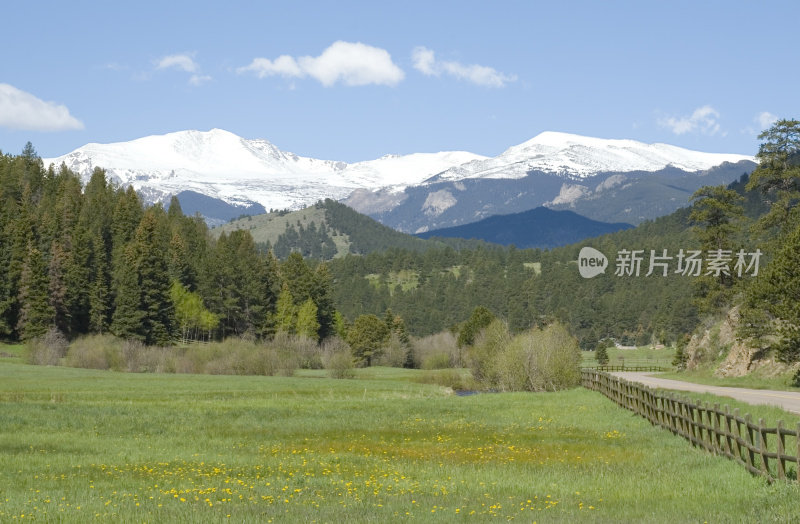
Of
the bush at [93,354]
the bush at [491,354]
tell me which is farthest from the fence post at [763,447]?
the bush at [93,354]

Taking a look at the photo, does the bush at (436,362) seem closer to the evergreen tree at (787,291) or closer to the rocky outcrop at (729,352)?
the rocky outcrop at (729,352)

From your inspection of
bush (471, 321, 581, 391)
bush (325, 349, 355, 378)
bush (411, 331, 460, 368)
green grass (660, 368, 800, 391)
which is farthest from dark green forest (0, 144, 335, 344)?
green grass (660, 368, 800, 391)

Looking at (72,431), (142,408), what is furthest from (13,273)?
(72,431)

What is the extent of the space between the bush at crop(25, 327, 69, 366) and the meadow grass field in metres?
57.7

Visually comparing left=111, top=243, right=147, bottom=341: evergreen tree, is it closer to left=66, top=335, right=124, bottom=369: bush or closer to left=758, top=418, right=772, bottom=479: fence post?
left=66, top=335, right=124, bottom=369: bush

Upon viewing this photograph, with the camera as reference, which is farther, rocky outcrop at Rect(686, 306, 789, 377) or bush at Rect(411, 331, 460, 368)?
bush at Rect(411, 331, 460, 368)

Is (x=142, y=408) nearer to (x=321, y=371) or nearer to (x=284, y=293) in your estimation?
(x=321, y=371)

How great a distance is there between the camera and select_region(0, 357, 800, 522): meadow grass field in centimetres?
1680

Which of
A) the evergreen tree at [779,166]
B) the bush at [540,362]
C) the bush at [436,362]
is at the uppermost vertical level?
the evergreen tree at [779,166]

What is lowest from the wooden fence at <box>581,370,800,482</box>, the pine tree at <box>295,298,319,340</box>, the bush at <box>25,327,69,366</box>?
the bush at <box>25,327,69,366</box>

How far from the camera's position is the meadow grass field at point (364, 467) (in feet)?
55.1

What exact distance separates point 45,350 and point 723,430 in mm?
92308

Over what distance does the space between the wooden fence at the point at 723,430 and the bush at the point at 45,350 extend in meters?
76.8

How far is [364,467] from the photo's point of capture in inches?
957
